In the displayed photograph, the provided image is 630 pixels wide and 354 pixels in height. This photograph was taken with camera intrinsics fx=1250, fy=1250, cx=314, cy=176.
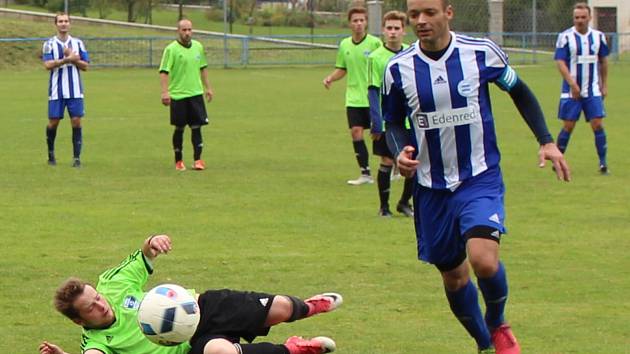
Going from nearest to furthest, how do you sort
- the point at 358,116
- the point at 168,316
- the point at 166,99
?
the point at 168,316
the point at 358,116
the point at 166,99

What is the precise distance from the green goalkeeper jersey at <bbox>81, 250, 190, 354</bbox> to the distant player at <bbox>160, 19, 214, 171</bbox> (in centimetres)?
990

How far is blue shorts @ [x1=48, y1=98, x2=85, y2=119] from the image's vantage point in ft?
55.6

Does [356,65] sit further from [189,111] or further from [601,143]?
[601,143]

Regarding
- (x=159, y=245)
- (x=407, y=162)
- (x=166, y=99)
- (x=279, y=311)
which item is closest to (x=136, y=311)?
(x=159, y=245)

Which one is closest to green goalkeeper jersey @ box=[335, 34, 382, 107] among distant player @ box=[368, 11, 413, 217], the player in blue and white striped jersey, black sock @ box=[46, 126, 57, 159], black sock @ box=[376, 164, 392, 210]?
distant player @ box=[368, 11, 413, 217]

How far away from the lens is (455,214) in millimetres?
6812

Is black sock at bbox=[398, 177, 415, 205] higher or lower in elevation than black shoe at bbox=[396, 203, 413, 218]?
higher

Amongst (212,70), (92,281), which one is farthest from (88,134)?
(212,70)

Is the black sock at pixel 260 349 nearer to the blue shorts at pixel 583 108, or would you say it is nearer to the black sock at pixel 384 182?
the black sock at pixel 384 182

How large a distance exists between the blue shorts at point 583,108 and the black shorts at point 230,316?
33.0 ft

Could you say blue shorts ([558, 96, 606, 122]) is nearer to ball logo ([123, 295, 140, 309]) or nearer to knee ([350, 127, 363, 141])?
knee ([350, 127, 363, 141])

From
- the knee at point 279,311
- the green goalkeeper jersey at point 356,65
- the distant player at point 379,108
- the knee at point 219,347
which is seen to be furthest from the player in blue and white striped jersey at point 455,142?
the green goalkeeper jersey at point 356,65

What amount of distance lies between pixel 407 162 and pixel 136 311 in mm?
1636

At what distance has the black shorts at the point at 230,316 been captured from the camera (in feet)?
21.3
